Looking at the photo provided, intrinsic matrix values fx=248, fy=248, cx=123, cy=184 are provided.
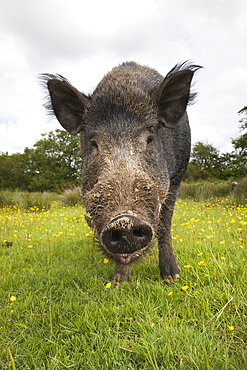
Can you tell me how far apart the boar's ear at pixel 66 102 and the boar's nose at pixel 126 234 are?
176 centimetres

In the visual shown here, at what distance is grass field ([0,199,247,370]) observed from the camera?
63.1 inches

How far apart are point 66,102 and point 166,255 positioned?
230 cm

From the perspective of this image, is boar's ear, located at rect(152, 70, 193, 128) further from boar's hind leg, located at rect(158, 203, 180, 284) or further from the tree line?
the tree line

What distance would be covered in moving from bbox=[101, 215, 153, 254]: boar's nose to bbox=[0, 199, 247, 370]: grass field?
2.00 ft

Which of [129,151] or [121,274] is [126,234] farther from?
[121,274]

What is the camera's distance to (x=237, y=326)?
1.82 m

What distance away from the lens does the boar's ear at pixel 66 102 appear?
115 inches

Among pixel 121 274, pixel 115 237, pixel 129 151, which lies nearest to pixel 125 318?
pixel 115 237

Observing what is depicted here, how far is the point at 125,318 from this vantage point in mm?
1991

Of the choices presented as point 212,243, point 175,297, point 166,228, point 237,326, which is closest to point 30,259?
point 166,228

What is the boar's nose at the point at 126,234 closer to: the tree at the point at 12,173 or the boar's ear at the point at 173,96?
the boar's ear at the point at 173,96

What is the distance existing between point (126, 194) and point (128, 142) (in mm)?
723

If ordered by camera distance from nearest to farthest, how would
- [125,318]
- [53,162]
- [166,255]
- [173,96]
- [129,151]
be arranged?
1. [125,318]
2. [129,151]
3. [173,96]
4. [166,255]
5. [53,162]

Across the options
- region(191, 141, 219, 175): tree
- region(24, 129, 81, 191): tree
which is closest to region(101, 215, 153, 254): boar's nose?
region(24, 129, 81, 191): tree
